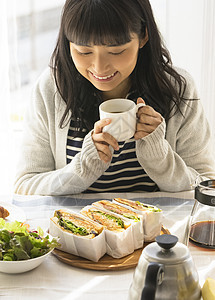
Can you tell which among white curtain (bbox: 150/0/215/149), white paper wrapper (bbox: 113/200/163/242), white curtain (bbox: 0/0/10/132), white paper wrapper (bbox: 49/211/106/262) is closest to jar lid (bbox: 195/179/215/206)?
white paper wrapper (bbox: 113/200/163/242)

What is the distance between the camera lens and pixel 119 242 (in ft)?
3.48

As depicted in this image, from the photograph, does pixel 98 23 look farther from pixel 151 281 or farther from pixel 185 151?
pixel 151 281

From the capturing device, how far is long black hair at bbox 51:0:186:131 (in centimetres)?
125

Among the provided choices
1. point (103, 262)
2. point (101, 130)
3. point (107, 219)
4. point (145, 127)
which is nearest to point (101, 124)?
point (101, 130)

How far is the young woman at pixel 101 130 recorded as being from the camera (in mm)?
1344

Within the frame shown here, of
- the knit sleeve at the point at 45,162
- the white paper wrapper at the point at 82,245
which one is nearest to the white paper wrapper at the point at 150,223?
the white paper wrapper at the point at 82,245

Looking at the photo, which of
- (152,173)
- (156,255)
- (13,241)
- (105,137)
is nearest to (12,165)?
(152,173)

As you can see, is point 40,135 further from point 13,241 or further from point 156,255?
point 156,255

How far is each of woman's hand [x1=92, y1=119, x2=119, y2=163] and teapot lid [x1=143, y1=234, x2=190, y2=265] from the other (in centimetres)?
45

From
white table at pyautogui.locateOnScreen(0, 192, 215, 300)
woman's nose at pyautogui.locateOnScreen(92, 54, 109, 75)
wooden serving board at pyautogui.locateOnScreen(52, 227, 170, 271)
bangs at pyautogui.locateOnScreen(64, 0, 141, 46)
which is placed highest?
bangs at pyautogui.locateOnScreen(64, 0, 141, 46)

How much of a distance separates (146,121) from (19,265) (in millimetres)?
529

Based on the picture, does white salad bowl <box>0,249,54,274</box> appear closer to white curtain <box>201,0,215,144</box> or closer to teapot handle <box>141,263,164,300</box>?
teapot handle <box>141,263,164,300</box>

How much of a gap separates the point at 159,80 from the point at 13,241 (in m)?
0.78

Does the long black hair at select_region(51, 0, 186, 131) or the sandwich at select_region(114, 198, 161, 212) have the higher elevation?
→ the long black hair at select_region(51, 0, 186, 131)
